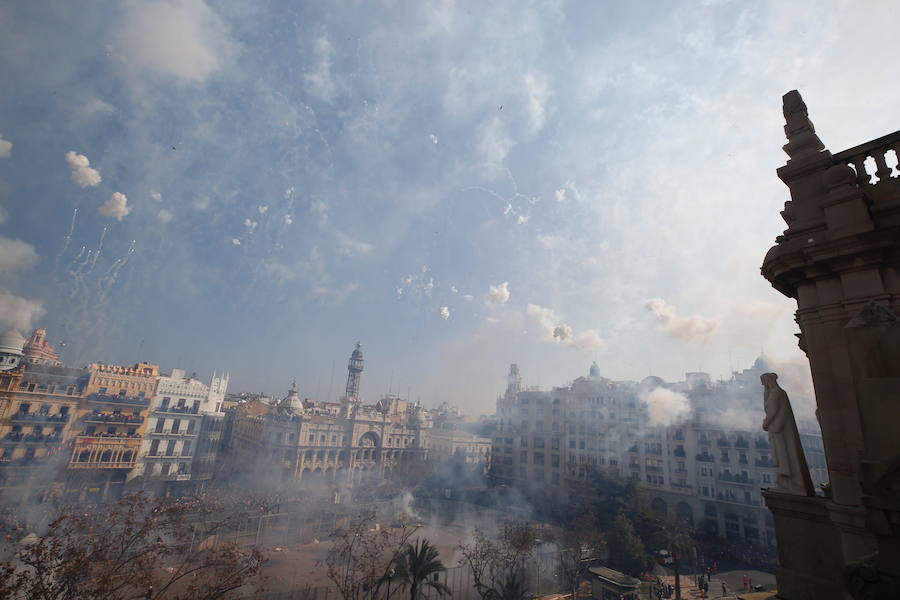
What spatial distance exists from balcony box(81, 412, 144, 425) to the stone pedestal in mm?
62537

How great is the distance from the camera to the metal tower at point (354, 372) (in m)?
98.6

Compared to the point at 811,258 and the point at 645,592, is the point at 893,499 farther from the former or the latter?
the point at 645,592

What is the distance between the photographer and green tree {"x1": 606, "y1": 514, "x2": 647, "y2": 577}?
35375 mm

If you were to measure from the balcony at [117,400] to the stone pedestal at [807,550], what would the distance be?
63134 millimetres

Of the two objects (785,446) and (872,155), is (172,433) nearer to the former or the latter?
(785,446)

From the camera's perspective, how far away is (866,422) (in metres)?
5.14

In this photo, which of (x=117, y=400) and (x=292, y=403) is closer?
(x=117, y=400)

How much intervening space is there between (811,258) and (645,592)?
3234 centimetres

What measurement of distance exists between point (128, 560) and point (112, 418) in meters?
39.2

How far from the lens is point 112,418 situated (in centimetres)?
4825

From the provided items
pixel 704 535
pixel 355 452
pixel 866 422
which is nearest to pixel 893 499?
pixel 866 422

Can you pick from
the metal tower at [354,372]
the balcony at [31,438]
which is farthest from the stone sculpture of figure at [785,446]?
the metal tower at [354,372]

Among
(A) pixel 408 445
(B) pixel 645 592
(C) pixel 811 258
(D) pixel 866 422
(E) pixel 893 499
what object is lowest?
(B) pixel 645 592

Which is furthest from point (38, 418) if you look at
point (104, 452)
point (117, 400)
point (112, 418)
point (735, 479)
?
point (735, 479)
